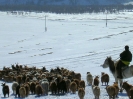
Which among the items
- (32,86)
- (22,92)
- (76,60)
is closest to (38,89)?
(22,92)

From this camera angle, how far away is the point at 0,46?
44156 millimetres

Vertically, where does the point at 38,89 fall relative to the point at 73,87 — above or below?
below

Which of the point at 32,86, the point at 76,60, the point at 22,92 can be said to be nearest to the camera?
the point at 22,92

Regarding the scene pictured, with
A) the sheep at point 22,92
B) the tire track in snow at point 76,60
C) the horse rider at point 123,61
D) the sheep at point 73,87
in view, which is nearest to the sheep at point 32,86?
the sheep at point 22,92

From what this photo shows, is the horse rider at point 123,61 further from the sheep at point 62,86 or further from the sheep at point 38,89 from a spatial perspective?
the sheep at point 38,89

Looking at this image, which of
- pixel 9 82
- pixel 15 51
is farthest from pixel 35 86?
pixel 15 51

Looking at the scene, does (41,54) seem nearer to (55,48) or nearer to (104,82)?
(55,48)

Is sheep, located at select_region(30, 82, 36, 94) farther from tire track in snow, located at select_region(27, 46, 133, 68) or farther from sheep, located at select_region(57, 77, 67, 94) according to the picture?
tire track in snow, located at select_region(27, 46, 133, 68)

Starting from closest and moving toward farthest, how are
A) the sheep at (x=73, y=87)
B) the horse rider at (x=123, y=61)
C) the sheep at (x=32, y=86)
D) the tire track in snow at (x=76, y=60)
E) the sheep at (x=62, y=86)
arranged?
the horse rider at (x=123, y=61), the sheep at (x=73, y=87), the sheep at (x=62, y=86), the sheep at (x=32, y=86), the tire track in snow at (x=76, y=60)

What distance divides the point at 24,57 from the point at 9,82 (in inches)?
586

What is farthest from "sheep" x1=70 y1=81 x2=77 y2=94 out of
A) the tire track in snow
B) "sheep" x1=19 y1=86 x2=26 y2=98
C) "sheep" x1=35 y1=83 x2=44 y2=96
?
the tire track in snow

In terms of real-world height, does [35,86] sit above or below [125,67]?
below

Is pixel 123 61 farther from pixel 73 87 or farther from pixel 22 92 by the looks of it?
pixel 22 92

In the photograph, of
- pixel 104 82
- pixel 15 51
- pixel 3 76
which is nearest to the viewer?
pixel 104 82
